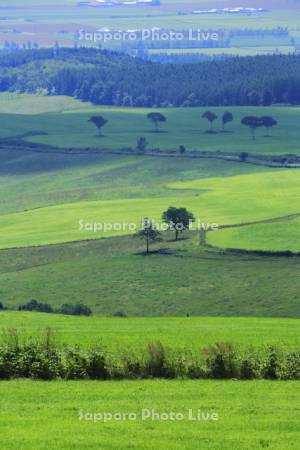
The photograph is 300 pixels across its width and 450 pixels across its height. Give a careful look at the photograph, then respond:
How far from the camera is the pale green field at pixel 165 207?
92.8 meters

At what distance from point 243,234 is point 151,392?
6086cm

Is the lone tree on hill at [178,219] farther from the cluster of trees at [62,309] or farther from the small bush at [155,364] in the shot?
the small bush at [155,364]

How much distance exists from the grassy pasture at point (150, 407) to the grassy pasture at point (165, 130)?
12139 centimetres

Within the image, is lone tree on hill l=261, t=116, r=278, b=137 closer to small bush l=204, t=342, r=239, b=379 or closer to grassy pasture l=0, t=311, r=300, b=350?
grassy pasture l=0, t=311, r=300, b=350

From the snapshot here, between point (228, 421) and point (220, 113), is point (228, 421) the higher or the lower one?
the lower one

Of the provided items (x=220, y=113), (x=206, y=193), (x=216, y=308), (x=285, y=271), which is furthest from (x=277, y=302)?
(x=220, y=113)

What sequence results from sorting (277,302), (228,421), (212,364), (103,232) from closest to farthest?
(228,421) < (212,364) < (277,302) < (103,232)

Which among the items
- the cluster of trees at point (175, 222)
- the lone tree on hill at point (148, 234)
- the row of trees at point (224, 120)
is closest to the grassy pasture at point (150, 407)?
the lone tree on hill at point (148, 234)

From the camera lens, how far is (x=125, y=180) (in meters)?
130

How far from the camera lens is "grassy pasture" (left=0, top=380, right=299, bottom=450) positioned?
20219 millimetres

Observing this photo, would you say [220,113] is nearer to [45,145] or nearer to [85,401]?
[45,145]

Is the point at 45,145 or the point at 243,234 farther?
the point at 45,145

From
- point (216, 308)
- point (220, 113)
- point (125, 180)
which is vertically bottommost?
point (216, 308)

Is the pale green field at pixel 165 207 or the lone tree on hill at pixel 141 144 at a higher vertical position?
the lone tree on hill at pixel 141 144
